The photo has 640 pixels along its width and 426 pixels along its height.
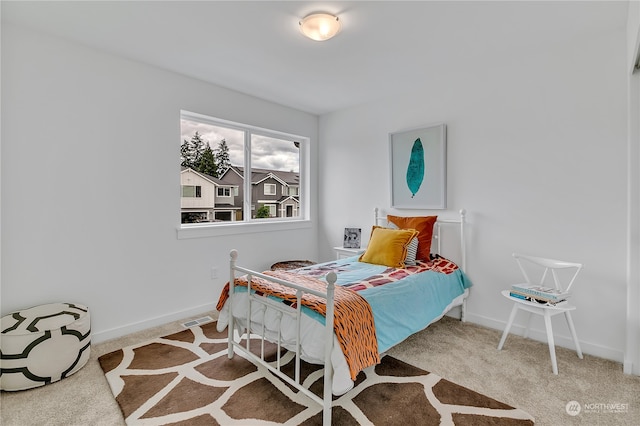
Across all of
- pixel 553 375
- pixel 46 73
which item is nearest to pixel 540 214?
pixel 553 375

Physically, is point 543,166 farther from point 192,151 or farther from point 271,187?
point 192,151

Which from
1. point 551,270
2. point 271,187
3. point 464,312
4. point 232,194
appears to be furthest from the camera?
point 271,187

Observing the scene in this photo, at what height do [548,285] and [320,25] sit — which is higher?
[320,25]

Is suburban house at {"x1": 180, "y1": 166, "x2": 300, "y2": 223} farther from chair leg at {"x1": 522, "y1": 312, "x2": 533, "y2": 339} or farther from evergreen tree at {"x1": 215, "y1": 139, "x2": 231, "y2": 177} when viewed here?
chair leg at {"x1": 522, "y1": 312, "x2": 533, "y2": 339}

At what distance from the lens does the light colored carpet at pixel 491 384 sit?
5.78ft

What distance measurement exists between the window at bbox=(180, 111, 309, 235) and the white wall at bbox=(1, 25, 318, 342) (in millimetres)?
205

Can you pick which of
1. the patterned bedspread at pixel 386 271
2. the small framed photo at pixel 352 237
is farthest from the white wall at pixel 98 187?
the small framed photo at pixel 352 237

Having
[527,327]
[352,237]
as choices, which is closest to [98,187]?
[352,237]

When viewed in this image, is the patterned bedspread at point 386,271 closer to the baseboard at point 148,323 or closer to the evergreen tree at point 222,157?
the baseboard at point 148,323

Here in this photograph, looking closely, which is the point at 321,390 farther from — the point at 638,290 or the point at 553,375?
the point at 638,290

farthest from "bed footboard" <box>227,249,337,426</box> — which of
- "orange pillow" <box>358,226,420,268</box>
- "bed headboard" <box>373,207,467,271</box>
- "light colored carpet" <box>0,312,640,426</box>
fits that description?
"bed headboard" <box>373,207,467,271</box>

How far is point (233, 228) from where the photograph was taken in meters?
3.57

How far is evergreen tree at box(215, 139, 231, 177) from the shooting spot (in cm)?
356

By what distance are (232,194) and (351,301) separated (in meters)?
2.27
